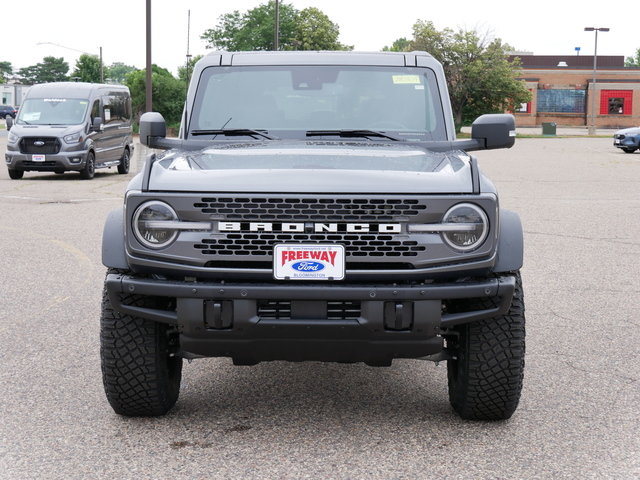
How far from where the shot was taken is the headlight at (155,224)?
4.11m

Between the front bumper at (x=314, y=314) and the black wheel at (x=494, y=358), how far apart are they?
24 cm

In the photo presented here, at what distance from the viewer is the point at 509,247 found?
4.29 metres

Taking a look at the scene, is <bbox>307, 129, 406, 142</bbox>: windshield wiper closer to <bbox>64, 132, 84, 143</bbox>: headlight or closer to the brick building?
<bbox>64, 132, 84, 143</bbox>: headlight

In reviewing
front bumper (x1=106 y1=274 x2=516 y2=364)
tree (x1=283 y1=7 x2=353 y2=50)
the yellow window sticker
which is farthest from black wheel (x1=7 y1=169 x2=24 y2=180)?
tree (x1=283 y1=7 x2=353 y2=50)

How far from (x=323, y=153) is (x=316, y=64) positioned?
4.49 feet

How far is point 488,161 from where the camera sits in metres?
31.1

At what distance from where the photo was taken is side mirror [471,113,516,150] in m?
5.26

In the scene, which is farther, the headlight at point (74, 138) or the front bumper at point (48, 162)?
the headlight at point (74, 138)

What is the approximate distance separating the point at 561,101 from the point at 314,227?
84.9 meters

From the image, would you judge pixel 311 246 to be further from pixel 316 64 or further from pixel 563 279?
pixel 563 279

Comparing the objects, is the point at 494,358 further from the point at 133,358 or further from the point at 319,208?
the point at 133,358

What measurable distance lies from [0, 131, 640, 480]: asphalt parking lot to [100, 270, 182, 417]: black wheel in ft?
0.53

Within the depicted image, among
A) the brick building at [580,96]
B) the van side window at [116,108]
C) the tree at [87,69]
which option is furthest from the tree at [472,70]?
the tree at [87,69]

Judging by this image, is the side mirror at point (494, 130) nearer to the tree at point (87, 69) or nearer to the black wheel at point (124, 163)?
the black wheel at point (124, 163)
